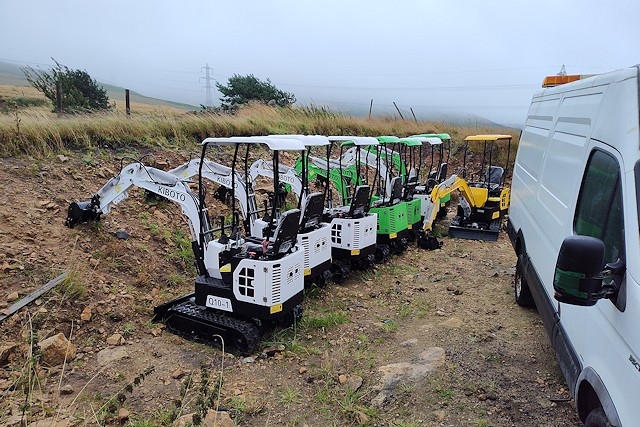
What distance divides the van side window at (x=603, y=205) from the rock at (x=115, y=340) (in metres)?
4.61

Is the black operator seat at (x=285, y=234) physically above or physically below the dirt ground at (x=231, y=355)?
above

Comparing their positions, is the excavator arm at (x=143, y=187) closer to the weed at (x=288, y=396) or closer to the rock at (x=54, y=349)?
the rock at (x=54, y=349)

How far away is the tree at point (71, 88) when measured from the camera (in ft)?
41.4

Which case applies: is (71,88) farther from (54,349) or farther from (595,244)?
(595,244)

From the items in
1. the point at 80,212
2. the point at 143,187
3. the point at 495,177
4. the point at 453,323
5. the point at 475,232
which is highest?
the point at 143,187

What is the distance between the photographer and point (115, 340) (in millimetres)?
5367

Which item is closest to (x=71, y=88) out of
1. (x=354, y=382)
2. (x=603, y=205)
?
(x=354, y=382)

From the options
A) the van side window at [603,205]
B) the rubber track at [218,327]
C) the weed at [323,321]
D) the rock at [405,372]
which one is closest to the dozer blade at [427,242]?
the weed at [323,321]

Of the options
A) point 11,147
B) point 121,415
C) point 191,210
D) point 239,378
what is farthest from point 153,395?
point 11,147

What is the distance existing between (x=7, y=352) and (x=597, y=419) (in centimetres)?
482

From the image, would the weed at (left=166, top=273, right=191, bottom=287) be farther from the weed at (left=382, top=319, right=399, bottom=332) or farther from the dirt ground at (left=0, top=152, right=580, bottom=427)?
the weed at (left=382, top=319, right=399, bottom=332)

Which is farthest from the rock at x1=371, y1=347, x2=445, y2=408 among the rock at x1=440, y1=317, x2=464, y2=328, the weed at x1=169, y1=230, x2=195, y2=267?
the weed at x1=169, y1=230, x2=195, y2=267

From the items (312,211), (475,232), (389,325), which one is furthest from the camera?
(475,232)

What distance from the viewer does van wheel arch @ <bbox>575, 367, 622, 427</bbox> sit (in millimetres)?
2428
